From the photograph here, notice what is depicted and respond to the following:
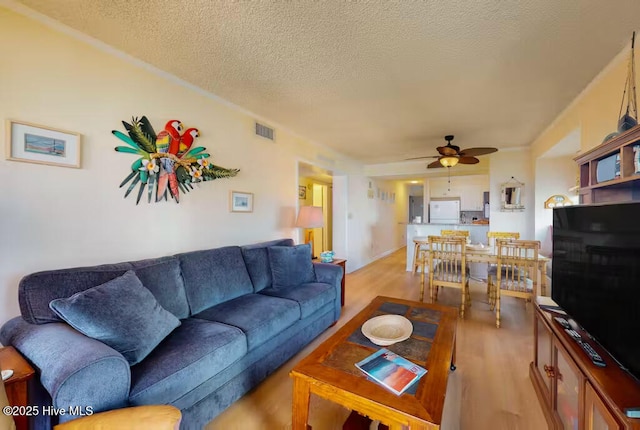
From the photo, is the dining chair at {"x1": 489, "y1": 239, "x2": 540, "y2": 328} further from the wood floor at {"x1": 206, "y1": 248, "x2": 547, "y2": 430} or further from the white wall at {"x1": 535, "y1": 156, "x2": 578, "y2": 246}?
the white wall at {"x1": 535, "y1": 156, "x2": 578, "y2": 246}

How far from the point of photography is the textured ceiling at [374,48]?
5.04 feet

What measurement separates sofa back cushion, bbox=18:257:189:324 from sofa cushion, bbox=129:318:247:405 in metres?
0.25

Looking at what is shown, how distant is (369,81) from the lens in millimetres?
2352

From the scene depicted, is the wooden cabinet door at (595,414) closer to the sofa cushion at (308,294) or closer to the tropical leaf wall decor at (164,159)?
the sofa cushion at (308,294)

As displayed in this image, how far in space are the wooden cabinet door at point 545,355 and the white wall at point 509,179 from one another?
3.24m

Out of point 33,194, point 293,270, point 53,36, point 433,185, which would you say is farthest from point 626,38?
point 433,185

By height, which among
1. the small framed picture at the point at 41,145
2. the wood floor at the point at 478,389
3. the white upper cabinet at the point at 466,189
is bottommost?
the wood floor at the point at 478,389

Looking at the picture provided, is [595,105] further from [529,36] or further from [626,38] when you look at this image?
[529,36]

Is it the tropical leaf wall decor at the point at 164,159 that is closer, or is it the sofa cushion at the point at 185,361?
the sofa cushion at the point at 185,361

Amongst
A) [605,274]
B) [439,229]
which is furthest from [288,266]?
Answer: [439,229]

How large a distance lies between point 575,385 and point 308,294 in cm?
180

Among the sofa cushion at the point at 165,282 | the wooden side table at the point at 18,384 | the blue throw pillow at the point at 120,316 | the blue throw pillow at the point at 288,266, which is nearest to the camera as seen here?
the wooden side table at the point at 18,384

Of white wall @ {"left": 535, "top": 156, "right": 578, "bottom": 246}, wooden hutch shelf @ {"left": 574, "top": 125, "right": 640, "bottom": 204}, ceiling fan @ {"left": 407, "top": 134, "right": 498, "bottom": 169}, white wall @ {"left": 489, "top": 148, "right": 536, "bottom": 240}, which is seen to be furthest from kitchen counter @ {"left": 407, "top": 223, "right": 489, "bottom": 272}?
wooden hutch shelf @ {"left": 574, "top": 125, "right": 640, "bottom": 204}

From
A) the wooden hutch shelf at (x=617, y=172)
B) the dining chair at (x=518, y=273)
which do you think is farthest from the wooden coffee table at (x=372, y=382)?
the dining chair at (x=518, y=273)
